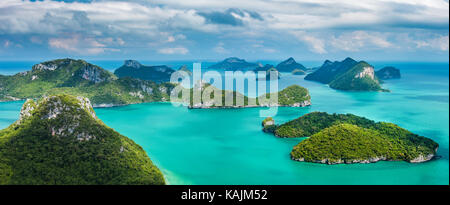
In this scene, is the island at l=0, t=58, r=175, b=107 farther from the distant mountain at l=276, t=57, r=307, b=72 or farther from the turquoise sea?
the distant mountain at l=276, t=57, r=307, b=72

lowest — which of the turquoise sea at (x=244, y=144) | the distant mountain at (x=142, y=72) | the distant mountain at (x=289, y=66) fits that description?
the turquoise sea at (x=244, y=144)

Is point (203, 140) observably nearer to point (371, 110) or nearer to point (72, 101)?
point (72, 101)

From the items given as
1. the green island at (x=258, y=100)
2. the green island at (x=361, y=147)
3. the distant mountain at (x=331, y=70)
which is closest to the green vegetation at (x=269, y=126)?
the green island at (x=361, y=147)

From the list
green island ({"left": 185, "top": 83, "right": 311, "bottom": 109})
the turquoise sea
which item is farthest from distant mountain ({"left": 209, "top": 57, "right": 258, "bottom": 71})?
the turquoise sea

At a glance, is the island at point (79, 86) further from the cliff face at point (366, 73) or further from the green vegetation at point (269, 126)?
the cliff face at point (366, 73)
